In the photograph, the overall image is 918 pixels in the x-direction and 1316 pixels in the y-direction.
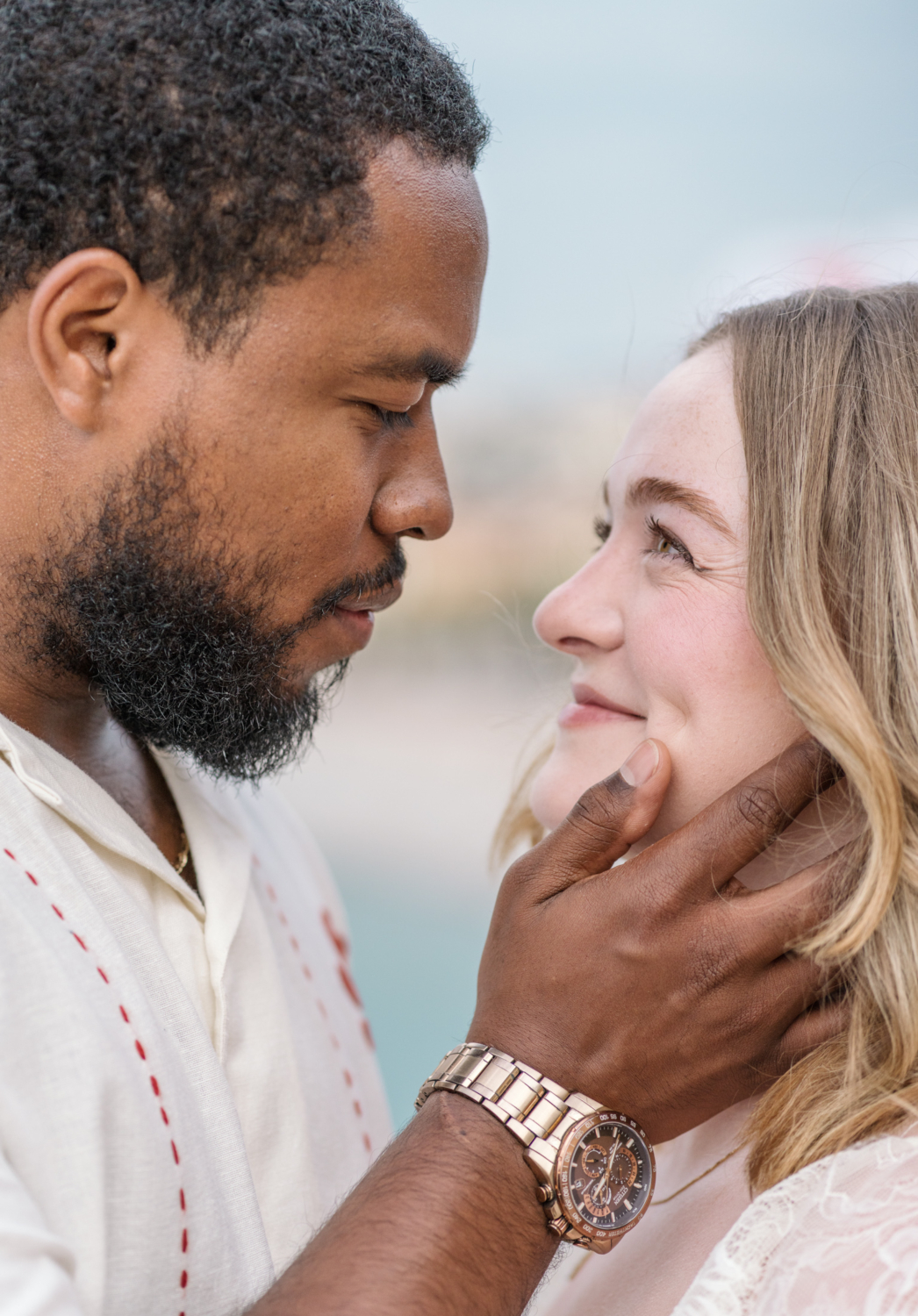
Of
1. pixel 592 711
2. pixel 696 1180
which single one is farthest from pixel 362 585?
pixel 696 1180

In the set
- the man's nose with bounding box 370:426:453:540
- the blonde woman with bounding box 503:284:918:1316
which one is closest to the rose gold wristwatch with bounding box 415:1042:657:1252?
the blonde woman with bounding box 503:284:918:1316

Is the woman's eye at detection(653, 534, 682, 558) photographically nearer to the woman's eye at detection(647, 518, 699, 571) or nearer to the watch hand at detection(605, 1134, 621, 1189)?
the woman's eye at detection(647, 518, 699, 571)

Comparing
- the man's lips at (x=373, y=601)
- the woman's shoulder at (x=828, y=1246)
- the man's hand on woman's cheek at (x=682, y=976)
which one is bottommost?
the woman's shoulder at (x=828, y=1246)

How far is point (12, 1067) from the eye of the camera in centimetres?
103

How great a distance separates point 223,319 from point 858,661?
788mm

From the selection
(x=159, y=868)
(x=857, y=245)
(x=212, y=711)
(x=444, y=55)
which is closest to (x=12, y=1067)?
(x=159, y=868)

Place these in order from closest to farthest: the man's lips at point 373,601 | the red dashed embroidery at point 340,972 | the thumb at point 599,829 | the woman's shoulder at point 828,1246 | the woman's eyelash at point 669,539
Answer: the woman's shoulder at point 828,1246
the thumb at point 599,829
the woman's eyelash at point 669,539
the man's lips at point 373,601
the red dashed embroidery at point 340,972

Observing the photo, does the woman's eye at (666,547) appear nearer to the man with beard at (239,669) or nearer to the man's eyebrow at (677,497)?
the man's eyebrow at (677,497)

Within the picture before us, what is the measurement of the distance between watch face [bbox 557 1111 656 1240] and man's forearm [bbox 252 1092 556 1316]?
0.04 metres

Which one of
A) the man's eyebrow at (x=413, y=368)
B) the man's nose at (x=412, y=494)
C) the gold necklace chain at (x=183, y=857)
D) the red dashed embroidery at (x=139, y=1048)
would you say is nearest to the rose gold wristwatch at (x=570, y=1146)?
the red dashed embroidery at (x=139, y=1048)

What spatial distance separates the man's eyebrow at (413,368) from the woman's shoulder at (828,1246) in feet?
3.02

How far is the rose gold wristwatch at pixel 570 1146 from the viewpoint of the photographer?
3.55 feet

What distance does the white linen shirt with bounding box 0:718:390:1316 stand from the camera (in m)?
1.03

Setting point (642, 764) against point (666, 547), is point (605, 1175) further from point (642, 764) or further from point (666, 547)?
point (666, 547)
